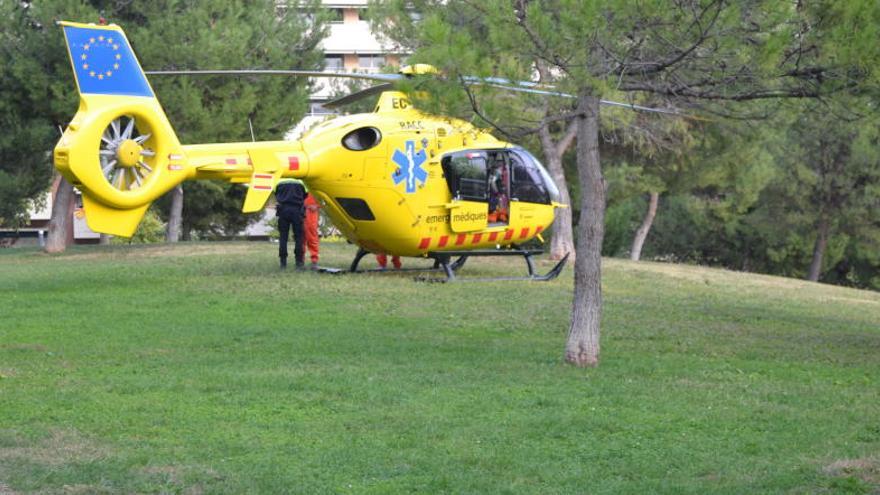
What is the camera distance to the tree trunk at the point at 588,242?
1067 centimetres

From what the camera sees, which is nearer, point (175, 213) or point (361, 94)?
point (361, 94)

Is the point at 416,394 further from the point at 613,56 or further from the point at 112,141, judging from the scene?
the point at 112,141

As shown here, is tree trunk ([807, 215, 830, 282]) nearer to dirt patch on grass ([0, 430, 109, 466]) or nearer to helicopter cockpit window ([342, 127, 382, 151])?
helicopter cockpit window ([342, 127, 382, 151])

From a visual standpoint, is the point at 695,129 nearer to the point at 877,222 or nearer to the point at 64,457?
the point at 877,222

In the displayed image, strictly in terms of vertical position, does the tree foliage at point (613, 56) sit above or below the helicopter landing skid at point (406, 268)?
above

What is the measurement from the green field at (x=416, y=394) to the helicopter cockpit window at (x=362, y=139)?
225 cm

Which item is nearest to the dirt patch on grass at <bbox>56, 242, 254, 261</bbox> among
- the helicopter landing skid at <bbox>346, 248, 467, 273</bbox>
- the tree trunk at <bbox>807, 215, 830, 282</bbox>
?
the helicopter landing skid at <bbox>346, 248, 467, 273</bbox>

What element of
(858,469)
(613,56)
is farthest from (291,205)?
(858,469)

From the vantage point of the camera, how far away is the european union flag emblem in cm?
1463

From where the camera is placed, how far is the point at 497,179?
1891cm

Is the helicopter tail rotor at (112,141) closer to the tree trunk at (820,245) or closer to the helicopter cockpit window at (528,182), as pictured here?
the helicopter cockpit window at (528,182)

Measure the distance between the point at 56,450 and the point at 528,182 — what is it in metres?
12.7

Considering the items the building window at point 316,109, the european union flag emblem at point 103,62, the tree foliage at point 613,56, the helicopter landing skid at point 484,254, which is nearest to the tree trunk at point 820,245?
Answer: the building window at point 316,109

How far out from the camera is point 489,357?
11.6m
